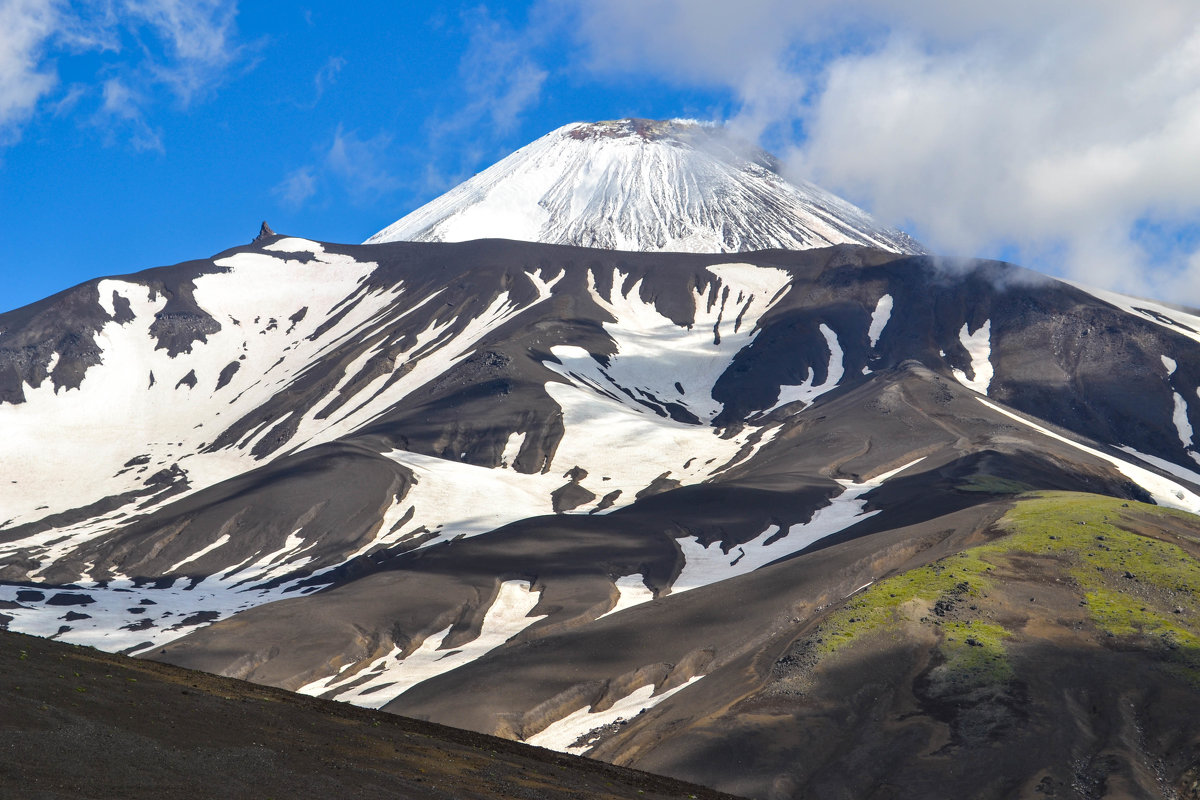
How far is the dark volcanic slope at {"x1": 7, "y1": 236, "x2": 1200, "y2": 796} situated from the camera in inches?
2327

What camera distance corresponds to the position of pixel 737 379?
6575 inches

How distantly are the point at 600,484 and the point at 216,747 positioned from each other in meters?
103

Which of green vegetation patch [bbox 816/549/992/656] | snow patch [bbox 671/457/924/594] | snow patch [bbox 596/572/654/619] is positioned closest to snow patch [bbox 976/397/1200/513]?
snow patch [bbox 671/457/924/594]

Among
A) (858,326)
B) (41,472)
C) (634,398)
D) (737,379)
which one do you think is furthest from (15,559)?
(858,326)

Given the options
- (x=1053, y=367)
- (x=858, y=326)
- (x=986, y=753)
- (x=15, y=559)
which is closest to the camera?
(x=986, y=753)

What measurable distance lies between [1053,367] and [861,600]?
11180cm

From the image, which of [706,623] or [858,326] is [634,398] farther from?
[706,623]

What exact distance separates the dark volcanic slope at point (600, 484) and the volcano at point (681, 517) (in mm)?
394

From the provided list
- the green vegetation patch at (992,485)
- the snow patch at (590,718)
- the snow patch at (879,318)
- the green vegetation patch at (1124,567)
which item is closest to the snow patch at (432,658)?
the snow patch at (590,718)

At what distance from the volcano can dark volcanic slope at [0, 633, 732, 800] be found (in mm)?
17595

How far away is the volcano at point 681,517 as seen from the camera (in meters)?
50.1

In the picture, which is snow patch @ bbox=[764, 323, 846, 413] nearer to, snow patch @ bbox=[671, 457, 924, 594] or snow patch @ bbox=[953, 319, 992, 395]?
snow patch @ bbox=[953, 319, 992, 395]

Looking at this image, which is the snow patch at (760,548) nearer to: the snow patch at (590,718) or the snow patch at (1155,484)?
the snow patch at (590,718)

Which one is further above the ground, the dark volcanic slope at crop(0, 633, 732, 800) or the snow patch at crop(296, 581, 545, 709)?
the dark volcanic slope at crop(0, 633, 732, 800)
